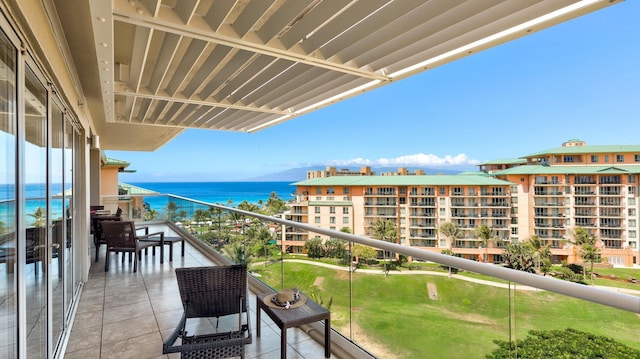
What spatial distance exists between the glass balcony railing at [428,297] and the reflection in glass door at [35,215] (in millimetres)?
2050

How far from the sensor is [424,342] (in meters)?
2.28

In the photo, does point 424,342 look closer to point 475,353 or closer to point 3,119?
point 475,353

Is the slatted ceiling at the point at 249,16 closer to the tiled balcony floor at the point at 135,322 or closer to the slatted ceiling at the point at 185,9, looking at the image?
the slatted ceiling at the point at 185,9

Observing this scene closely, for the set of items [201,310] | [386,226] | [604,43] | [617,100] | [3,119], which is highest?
[604,43]

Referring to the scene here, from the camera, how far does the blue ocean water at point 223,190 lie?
6373 cm

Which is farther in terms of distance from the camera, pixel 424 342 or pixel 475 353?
pixel 424 342

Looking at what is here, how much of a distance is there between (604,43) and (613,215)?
1098 inches

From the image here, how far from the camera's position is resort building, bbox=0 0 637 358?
1.74 metres

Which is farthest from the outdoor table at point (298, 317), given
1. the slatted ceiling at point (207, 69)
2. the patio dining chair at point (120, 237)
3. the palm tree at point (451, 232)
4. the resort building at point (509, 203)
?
the palm tree at point (451, 232)

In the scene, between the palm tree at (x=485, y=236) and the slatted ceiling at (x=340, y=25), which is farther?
the palm tree at (x=485, y=236)

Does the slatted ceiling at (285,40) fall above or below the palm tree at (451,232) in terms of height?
above

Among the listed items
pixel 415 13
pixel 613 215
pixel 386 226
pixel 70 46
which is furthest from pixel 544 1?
pixel 613 215

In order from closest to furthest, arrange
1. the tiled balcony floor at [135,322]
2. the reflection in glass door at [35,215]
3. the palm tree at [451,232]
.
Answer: the reflection in glass door at [35,215] < the tiled balcony floor at [135,322] < the palm tree at [451,232]

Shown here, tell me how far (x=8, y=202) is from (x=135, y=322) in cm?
258
